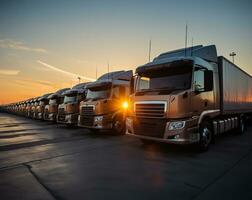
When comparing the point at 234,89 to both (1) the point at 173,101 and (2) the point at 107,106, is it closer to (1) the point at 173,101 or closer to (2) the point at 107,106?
(1) the point at 173,101

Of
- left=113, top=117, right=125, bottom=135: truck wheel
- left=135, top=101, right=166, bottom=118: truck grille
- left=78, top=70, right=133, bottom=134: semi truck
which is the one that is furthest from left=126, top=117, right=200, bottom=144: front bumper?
left=113, top=117, right=125, bottom=135: truck wheel

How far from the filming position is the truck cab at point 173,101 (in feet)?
19.3

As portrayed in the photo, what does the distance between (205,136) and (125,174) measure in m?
3.54

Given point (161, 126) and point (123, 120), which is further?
point (123, 120)

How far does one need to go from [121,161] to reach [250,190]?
301 centimetres

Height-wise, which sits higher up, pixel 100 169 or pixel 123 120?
pixel 123 120

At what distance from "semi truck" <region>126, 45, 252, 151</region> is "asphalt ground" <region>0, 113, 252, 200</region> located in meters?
0.75

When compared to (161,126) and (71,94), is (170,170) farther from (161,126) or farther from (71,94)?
(71,94)

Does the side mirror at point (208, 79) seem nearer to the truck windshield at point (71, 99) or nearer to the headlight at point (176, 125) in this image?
the headlight at point (176, 125)

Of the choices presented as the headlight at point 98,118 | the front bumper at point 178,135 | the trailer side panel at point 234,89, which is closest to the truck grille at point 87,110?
the headlight at point 98,118

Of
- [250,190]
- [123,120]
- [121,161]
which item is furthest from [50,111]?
[250,190]

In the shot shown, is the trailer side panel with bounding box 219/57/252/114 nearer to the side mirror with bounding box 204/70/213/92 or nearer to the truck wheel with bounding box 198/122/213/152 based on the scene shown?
the truck wheel with bounding box 198/122/213/152

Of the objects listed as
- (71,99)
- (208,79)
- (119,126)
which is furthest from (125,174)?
(71,99)

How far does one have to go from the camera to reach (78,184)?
3.90 meters
